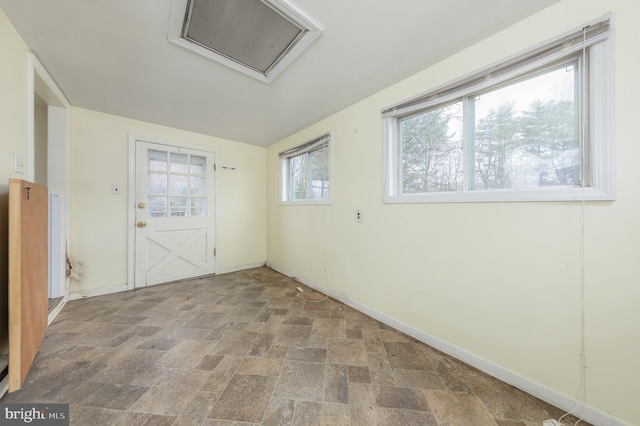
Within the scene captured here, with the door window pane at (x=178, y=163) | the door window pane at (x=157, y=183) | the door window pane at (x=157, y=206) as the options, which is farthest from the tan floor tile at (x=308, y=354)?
the door window pane at (x=178, y=163)

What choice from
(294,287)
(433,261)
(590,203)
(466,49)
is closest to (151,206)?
→ (294,287)

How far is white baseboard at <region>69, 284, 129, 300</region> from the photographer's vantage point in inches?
100

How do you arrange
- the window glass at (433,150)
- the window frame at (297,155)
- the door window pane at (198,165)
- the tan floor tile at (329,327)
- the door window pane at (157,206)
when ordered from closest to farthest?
the window glass at (433,150) → the tan floor tile at (329,327) → the window frame at (297,155) → the door window pane at (157,206) → the door window pane at (198,165)

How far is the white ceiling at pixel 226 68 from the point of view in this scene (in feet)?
4.19

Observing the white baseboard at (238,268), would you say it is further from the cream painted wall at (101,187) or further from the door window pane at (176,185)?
the cream painted wall at (101,187)

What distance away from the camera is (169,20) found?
4.47 ft

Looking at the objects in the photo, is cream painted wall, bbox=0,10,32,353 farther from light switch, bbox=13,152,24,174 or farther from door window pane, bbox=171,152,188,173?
door window pane, bbox=171,152,188,173

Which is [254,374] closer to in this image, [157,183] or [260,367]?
[260,367]

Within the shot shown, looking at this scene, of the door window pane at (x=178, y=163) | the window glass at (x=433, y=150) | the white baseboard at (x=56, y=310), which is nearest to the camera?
the window glass at (x=433, y=150)

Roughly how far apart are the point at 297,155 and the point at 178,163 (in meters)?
1.82

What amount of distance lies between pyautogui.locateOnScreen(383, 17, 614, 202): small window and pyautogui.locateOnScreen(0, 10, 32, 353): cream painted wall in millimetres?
2823

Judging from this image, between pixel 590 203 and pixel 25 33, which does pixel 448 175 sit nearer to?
pixel 590 203

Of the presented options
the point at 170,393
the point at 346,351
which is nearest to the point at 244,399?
the point at 170,393

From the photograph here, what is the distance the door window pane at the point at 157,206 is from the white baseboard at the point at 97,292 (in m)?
1.02
